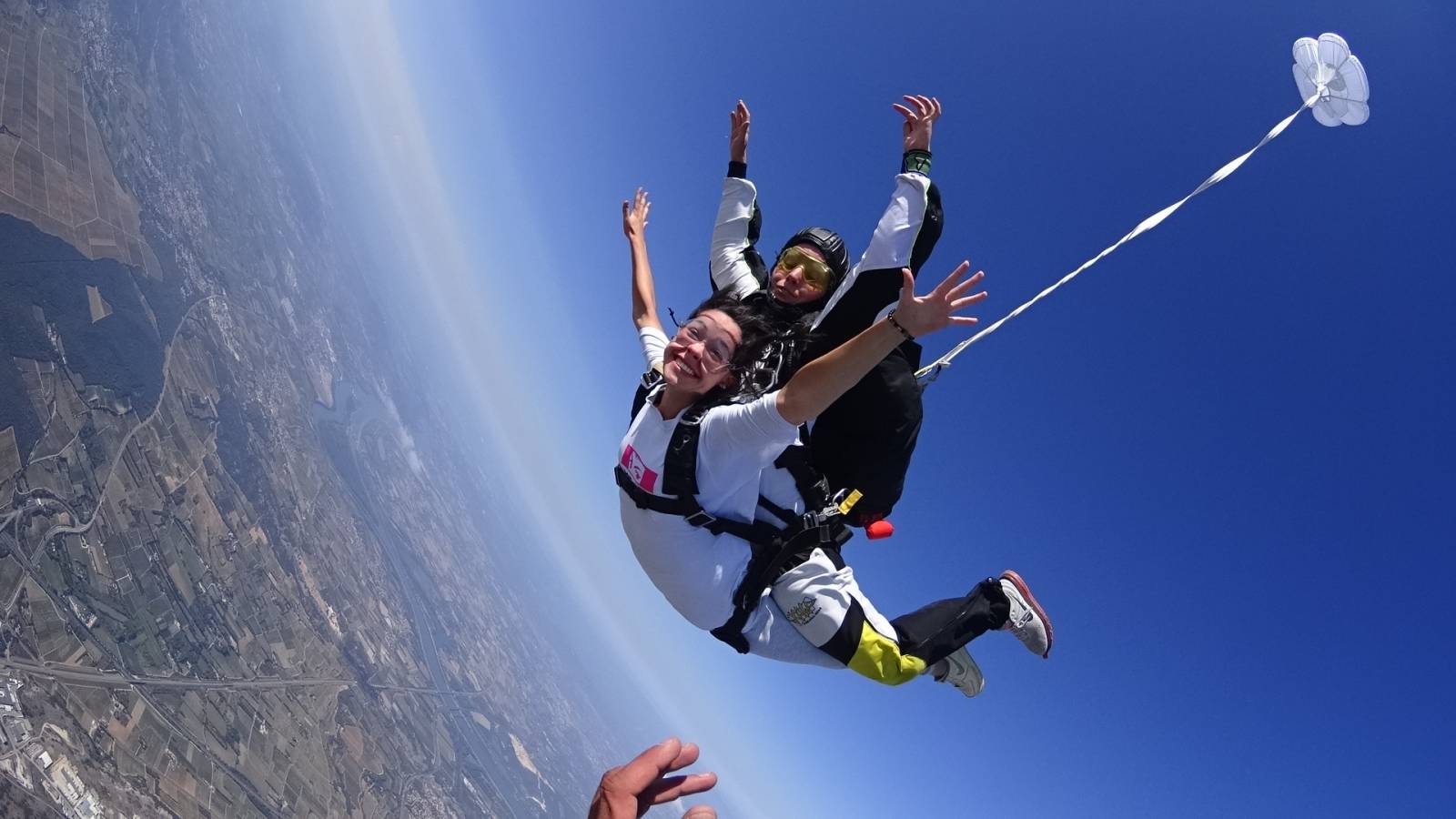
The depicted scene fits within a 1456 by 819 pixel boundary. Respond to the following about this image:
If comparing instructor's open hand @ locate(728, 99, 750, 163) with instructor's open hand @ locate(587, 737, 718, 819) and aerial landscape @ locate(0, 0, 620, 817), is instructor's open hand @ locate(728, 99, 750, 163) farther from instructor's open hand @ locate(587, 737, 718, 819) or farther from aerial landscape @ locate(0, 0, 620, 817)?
aerial landscape @ locate(0, 0, 620, 817)

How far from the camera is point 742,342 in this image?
Result: 2836mm

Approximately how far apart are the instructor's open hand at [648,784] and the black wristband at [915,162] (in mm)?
2357

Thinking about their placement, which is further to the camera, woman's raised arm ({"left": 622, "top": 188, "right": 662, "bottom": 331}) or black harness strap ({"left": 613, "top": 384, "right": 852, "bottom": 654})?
woman's raised arm ({"left": 622, "top": 188, "right": 662, "bottom": 331})

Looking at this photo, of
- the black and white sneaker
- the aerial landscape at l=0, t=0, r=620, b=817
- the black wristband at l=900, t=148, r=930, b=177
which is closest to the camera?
the black wristband at l=900, t=148, r=930, b=177

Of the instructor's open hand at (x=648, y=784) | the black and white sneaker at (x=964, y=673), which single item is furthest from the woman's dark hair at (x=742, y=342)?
the black and white sneaker at (x=964, y=673)

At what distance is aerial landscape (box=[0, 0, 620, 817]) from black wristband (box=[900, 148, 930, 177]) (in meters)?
43.4

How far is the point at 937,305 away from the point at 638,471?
127 cm

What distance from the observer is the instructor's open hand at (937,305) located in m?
2.07

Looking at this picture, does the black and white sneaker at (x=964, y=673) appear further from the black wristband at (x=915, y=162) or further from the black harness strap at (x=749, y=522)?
the black wristband at (x=915, y=162)

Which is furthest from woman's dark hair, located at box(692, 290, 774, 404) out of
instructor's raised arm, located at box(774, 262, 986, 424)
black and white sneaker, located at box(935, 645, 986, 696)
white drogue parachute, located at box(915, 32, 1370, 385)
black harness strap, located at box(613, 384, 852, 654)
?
white drogue parachute, located at box(915, 32, 1370, 385)

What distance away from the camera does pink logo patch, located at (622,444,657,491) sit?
271 centimetres

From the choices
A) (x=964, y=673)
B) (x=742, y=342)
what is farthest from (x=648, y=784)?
(x=964, y=673)

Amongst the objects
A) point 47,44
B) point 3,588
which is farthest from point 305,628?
point 47,44

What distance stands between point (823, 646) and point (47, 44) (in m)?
80.9
